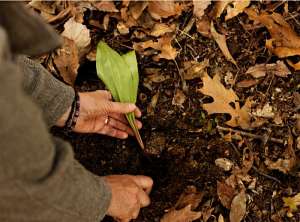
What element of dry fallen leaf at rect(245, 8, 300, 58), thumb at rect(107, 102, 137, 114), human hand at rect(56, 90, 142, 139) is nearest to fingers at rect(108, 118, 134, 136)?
human hand at rect(56, 90, 142, 139)

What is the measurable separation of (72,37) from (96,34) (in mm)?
113

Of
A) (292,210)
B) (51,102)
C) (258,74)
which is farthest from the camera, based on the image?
(258,74)

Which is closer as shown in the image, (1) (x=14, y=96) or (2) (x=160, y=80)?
(1) (x=14, y=96)

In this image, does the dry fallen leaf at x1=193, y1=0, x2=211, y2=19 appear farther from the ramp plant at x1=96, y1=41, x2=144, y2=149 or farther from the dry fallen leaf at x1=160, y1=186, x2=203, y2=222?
the dry fallen leaf at x1=160, y1=186, x2=203, y2=222

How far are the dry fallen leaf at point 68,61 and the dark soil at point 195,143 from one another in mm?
68

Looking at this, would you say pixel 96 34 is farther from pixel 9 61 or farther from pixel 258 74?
pixel 9 61

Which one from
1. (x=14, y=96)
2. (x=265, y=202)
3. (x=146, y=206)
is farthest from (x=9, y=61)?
(x=265, y=202)

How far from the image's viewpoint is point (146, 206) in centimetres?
186

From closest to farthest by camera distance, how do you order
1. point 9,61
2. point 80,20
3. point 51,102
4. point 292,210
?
point 9,61 → point 51,102 → point 292,210 → point 80,20

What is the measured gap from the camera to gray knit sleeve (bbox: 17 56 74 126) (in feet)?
5.11

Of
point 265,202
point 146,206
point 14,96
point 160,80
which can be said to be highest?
point 14,96

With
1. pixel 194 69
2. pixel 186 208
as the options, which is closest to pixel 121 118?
pixel 194 69

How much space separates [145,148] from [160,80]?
28cm

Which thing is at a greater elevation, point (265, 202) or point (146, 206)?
point (265, 202)
